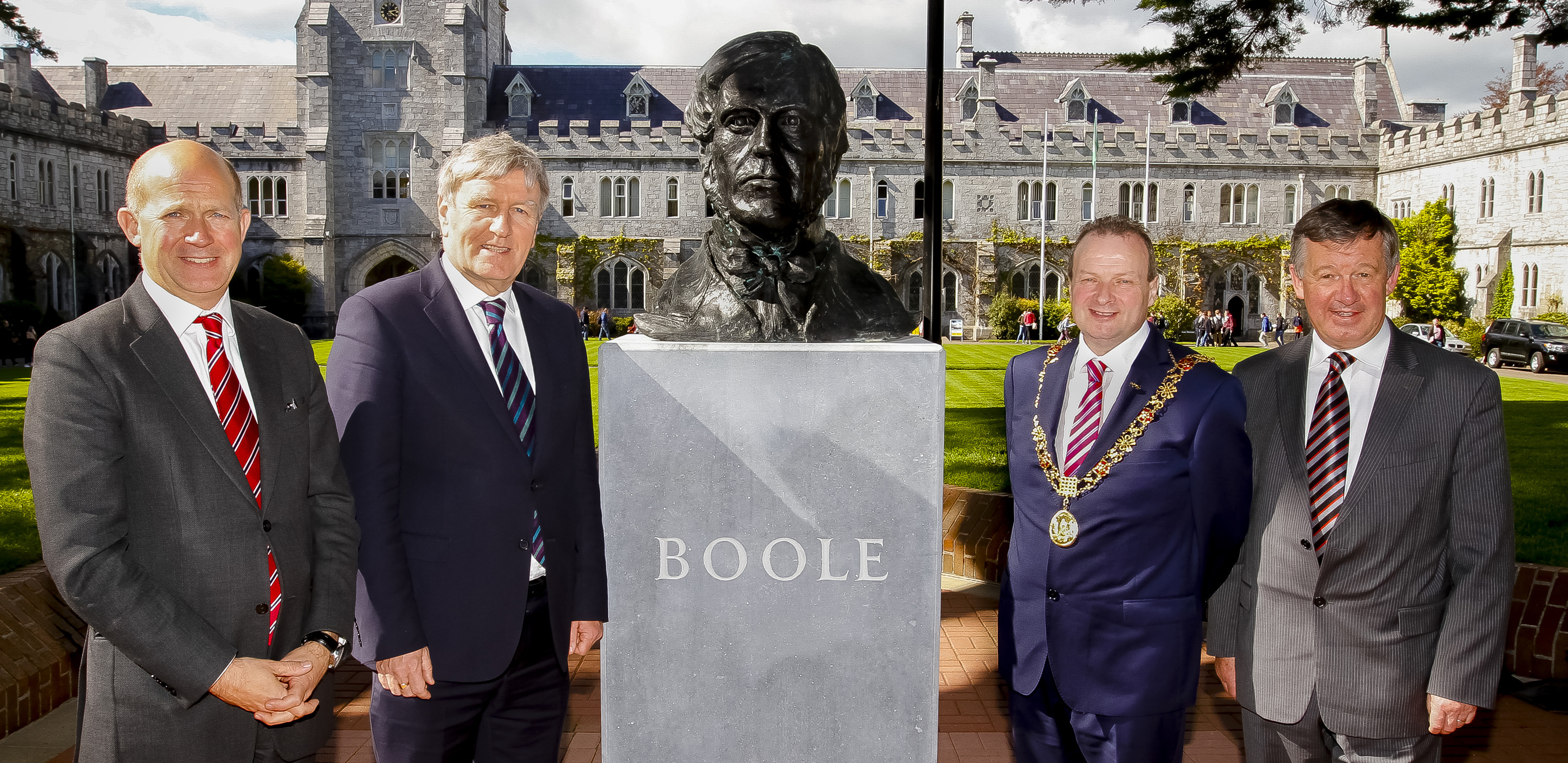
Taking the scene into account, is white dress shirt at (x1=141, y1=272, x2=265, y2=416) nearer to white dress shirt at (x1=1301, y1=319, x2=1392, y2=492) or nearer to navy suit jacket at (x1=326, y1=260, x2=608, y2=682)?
navy suit jacket at (x1=326, y1=260, x2=608, y2=682)

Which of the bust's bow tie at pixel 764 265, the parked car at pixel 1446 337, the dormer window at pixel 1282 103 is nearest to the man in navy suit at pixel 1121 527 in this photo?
the bust's bow tie at pixel 764 265

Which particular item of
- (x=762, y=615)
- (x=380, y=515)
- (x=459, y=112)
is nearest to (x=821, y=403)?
(x=762, y=615)

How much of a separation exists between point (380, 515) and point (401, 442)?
0.52ft

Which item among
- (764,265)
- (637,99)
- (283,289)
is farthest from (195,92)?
(764,265)

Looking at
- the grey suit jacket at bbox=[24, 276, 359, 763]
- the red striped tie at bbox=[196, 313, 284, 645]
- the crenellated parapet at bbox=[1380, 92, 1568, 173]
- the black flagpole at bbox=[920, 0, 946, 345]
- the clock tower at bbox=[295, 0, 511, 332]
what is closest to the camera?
the grey suit jacket at bbox=[24, 276, 359, 763]

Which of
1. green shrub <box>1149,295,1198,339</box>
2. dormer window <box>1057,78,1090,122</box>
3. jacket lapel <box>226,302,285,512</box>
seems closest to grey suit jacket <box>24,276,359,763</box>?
jacket lapel <box>226,302,285,512</box>

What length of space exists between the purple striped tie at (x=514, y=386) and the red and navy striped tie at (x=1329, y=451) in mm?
1731

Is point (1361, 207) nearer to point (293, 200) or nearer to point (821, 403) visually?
point (821, 403)

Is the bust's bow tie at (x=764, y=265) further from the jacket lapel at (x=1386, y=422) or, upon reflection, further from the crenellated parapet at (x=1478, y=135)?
the crenellated parapet at (x=1478, y=135)

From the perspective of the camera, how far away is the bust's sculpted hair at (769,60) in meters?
2.76

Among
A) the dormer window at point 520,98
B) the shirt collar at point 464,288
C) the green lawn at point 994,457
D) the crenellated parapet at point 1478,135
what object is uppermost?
the dormer window at point 520,98

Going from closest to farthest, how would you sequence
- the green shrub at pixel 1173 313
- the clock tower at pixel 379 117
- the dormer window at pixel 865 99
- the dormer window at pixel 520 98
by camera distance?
the green shrub at pixel 1173 313 < the clock tower at pixel 379 117 < the dormer window at pixel 520 98 < the dormer window at pixel 865 99

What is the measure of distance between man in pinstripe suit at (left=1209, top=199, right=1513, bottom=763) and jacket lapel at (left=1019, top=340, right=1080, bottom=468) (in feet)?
1.52

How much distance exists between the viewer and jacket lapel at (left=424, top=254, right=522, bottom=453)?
2.21 meters
